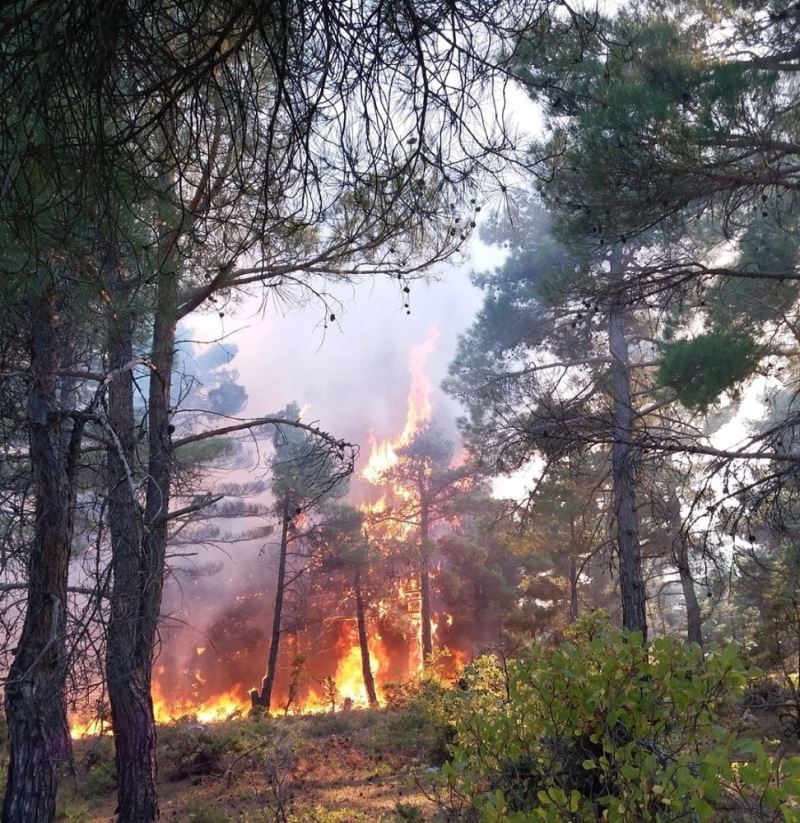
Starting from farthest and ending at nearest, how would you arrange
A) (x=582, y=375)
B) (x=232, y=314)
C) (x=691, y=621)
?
(x=691, y=621), (x=582, y=375), (x=232, y=314)

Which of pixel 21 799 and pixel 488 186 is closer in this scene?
pixel 488 186

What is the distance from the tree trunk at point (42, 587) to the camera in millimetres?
4355

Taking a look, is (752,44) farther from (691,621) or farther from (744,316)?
(691,621)

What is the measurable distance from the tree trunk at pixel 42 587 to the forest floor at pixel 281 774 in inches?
66.1

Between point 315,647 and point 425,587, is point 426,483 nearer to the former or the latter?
point 425,587

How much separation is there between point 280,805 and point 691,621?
1385 cm

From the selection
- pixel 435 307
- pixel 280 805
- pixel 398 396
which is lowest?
pixel 280 805

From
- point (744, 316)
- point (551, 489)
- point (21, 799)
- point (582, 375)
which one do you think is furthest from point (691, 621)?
point (21, 799)

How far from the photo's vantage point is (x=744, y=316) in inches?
285

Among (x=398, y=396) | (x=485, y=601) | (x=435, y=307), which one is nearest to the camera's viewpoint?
(x=485, y=601)

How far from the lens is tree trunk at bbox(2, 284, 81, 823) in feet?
14.3

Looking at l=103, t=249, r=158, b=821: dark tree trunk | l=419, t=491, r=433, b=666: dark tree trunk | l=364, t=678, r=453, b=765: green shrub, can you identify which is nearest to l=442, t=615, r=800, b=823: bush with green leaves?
l=103, t=249, r=158, b=821: dark tree trunk

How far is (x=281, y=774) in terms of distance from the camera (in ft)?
25.2

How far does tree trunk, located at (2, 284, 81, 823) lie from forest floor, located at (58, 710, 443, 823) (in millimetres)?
1678
